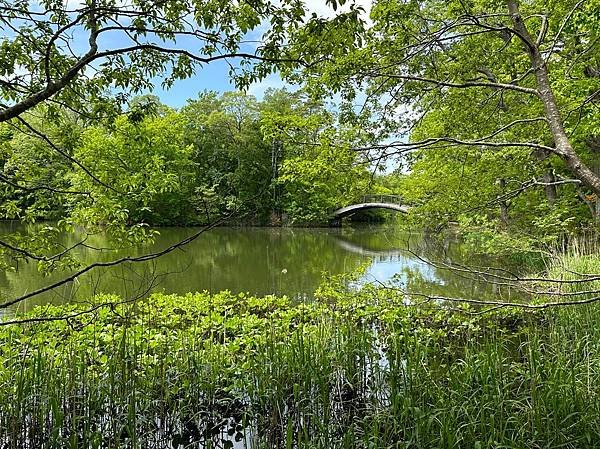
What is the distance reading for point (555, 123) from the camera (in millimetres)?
2947

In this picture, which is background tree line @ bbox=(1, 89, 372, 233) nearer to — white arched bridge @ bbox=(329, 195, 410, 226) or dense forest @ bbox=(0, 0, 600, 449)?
dense forest @ bbox=(0, 0, 600, 449)

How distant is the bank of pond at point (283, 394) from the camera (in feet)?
8.27

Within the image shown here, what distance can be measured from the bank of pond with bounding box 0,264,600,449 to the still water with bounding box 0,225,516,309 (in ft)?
3.57

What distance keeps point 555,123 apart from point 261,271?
9415 mm

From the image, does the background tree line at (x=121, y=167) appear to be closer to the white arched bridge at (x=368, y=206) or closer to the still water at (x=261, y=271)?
the still water at (x=261, y=271)

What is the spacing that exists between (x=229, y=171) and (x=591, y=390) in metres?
29.6

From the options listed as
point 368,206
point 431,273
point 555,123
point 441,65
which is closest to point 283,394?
point 555,123

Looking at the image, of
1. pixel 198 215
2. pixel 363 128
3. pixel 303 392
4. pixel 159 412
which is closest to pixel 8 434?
pixel 159 412

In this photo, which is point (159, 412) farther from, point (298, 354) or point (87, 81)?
point (87, 81)

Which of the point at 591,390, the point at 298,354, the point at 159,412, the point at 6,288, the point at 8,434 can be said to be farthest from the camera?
the point at 6,288

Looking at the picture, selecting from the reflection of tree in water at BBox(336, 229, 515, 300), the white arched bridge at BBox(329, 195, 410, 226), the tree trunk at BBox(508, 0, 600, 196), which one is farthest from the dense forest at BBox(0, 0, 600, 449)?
the white arched bridge at BBox(329, 195, 410, 226)

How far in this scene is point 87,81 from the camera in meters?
2.93

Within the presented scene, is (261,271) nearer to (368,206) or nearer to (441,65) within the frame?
(441,65)

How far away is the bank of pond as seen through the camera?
99.2 inches
